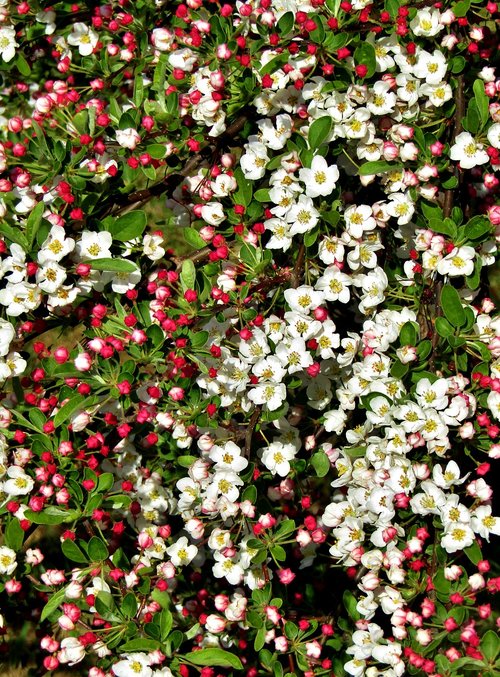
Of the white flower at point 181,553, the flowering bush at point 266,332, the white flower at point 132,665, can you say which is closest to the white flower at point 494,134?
the flowering bush at point 266,332

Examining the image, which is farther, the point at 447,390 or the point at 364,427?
the point at 364,427

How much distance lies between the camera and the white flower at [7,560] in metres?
2.44

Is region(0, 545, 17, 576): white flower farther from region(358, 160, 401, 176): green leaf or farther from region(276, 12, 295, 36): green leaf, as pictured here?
region(276, 12, 295, 36): green leaf

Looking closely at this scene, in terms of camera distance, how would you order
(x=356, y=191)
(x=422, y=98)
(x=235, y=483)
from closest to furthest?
(x=235, y=483), (x=422, y=98), (x=356, y=191)

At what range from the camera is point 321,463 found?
8.13 ft

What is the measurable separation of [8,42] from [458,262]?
5.94 ft

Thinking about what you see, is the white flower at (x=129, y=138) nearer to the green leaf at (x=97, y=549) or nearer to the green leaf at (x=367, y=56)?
the green leaf at (x=367, y=56)

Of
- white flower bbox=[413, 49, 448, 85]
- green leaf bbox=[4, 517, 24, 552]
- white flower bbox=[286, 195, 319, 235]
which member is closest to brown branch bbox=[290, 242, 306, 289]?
white flower bbox=[286, 195, 319, 235]

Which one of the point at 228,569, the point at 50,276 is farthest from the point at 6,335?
the point at 228,569

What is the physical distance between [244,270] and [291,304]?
0.20 metres

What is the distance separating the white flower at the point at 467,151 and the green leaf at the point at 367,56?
0.31 m

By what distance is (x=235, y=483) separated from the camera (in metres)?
2.37

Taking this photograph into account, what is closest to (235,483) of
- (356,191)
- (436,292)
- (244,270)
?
(244,270)

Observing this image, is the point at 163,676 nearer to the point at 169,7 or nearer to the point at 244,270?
the point at 244,270
